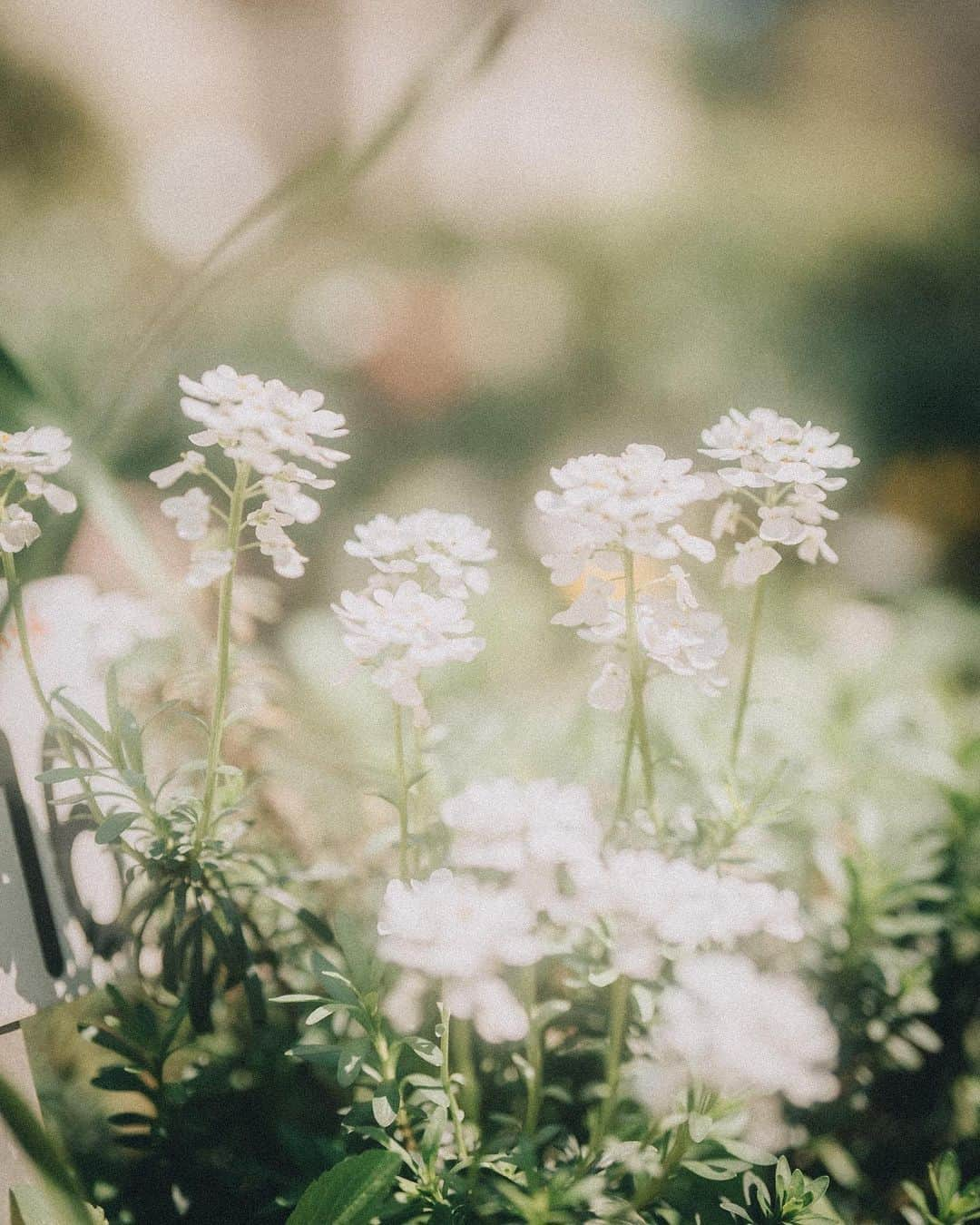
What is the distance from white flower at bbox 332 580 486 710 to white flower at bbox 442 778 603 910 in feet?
0.30

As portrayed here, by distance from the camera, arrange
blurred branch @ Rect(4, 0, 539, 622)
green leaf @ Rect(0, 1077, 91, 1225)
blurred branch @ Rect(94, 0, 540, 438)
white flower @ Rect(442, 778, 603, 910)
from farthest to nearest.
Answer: blurred branch @ Rect(94, 0, 540, 438) → blurred branch @ Rect(4, 0, 539, 622) → white flower @ Rect(442, 778, 603, 910) → green leaf @ Rect(0, 1077, 91, 1225)

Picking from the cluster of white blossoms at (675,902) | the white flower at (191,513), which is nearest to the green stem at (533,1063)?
the cluster of white blossoms at (675,902)

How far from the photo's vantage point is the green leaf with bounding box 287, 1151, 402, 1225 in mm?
682

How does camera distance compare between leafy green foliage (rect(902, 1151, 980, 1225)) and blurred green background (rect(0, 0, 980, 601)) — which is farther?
blurred green background (rect(0, 0, 980, 601))

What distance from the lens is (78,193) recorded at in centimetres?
171

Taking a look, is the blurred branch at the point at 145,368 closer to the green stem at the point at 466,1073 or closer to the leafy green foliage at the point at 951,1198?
the green stem at the point at 466,1073

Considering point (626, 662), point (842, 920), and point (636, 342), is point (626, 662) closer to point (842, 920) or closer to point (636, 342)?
point (842, 920)

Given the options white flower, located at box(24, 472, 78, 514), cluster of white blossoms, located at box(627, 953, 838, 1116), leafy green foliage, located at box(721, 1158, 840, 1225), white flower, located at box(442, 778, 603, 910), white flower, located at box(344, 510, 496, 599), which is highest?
white flower, located at box(24, 472, 78, 514)

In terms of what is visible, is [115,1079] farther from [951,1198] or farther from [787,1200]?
[951,1198]

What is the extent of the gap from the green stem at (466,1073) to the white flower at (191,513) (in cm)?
47

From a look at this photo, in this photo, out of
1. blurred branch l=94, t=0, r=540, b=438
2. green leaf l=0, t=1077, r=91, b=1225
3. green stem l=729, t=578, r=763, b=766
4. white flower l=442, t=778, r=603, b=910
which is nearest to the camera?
green leaf l=0, t=1077, r=91, b=1225

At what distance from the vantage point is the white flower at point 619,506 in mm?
648

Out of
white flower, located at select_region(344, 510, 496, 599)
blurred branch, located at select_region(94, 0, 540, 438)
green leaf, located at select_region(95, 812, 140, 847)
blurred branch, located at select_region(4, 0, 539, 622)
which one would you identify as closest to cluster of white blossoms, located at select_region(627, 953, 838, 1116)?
white flower, located at select_region(344, 510, 496, 599)

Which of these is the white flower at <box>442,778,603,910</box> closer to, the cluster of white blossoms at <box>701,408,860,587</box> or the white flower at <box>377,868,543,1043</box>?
the white flower at <box>377,868,543,1043</box>
